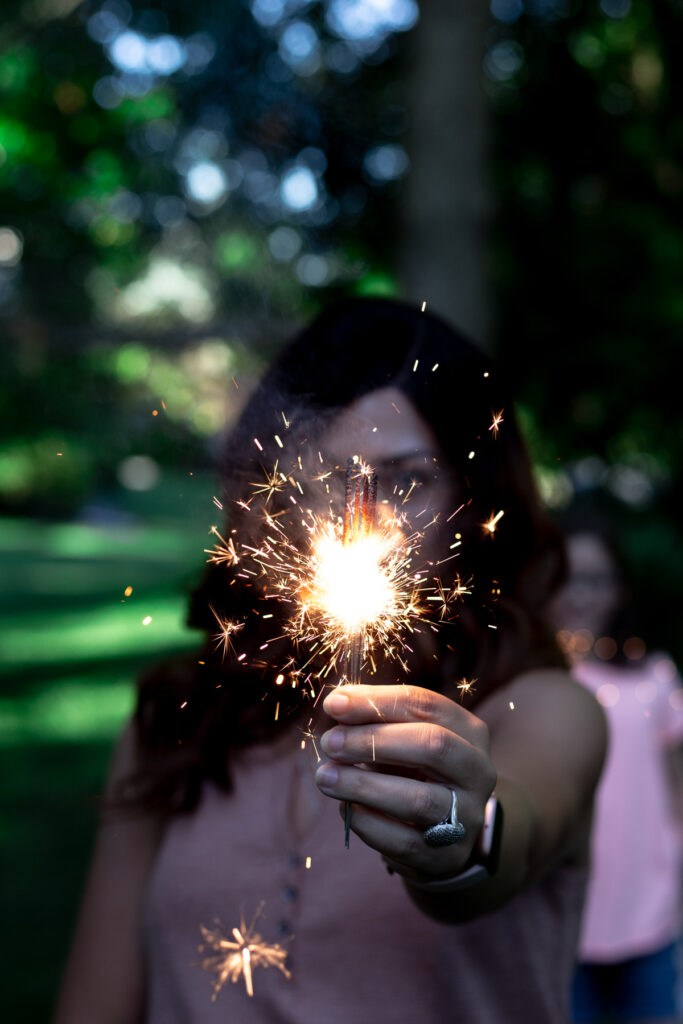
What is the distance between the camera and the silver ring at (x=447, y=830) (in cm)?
94

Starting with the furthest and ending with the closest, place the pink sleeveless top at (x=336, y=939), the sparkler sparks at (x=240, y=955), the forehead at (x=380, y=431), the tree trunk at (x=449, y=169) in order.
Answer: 1. the tree trunk at (x=449, y=169)
2. the pink sleeveless top at (x=336, y=939)
3. the sparkler sparks at (x=240, y=955)
4. the forehead at (x=380, y=431)

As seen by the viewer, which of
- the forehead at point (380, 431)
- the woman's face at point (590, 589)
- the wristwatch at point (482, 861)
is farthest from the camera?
the woman's face at point (590, 589)

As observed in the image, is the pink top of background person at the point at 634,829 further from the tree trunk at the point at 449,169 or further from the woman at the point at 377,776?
the tree trunk at the point at 449,169

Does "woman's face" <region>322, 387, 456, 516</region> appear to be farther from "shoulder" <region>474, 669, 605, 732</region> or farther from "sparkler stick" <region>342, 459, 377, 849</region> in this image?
"shoulder" <region>474, 669, 605, 732</region>

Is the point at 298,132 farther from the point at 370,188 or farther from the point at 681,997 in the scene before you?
the point at 681,997

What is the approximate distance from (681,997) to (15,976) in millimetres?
3394

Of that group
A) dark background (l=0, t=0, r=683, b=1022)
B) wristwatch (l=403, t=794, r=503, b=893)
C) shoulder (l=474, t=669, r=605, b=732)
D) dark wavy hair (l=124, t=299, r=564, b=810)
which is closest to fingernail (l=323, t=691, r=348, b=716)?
dark wavy hair (l=124, t=299, r=564, b=810)

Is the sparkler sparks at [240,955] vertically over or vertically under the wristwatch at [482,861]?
under

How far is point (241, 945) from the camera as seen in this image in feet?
3.97

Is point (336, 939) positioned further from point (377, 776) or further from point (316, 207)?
point (316, 207)

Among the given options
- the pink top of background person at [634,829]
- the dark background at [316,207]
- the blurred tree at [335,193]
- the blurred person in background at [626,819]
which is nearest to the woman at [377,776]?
the blurred person in background at [626,819]

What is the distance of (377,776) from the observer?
2.95 ft

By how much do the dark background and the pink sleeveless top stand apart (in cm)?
259

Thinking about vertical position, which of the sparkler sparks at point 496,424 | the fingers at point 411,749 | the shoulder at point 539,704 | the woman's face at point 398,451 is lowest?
the fingers at point 411,749
